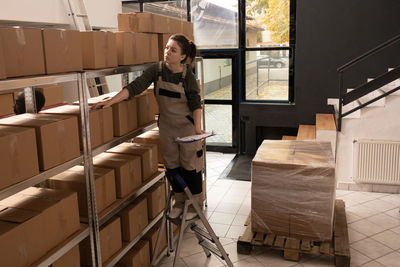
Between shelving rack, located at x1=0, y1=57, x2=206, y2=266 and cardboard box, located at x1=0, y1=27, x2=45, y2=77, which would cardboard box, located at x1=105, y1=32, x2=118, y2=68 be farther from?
cardboard box, located at x1=0, y1=27, x2=45, y2=77

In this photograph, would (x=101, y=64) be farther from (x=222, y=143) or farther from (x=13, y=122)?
(x=222, y=143)

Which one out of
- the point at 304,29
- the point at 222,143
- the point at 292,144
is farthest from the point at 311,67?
the point at 292,144

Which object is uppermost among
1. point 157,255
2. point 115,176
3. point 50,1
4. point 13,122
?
point 50,1

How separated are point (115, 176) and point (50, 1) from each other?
3.82 m

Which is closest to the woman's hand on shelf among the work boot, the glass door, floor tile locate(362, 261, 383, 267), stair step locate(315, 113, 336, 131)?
the work boot

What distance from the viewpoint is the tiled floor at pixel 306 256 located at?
11.7ft

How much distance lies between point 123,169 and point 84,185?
39 cm

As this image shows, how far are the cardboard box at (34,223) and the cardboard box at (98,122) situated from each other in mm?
419

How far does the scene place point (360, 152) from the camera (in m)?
5.14

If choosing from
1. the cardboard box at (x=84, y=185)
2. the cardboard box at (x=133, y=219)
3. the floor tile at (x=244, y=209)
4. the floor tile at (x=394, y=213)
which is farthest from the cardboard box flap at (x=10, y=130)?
the floor tile at (x=394, y=213)

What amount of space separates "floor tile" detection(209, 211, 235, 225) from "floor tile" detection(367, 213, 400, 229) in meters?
1.52

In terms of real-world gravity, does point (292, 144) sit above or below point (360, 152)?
above

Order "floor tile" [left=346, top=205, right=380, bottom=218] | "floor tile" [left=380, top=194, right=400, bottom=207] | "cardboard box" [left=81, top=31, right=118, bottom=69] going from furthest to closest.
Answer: "floor tile" [left=380, top=194, right=400, bottom=207] → "floor tile" [left=346, top=205, right=380, bottom=218] → "cardboard box" [left=81, top=31, right=118, bottom=69]

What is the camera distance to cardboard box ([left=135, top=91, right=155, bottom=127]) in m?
3.35
